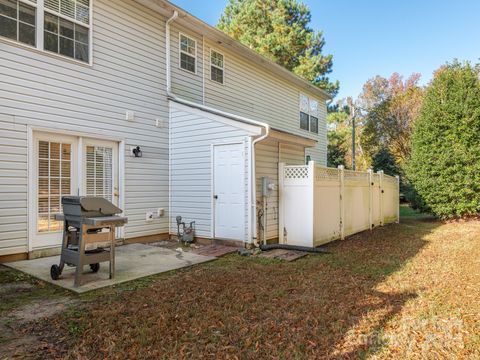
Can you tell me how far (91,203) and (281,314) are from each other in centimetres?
271

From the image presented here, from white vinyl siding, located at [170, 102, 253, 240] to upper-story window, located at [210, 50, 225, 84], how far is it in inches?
85.3

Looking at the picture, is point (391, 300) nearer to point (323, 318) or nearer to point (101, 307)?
point (323, 318)

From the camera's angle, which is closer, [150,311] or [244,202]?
[150,311]

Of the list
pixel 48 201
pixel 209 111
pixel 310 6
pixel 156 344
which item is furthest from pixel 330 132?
pixel 156 344

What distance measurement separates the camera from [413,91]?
22844mm

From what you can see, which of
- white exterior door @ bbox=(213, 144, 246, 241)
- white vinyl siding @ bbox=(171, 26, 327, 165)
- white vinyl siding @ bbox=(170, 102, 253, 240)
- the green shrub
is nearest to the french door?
white vinyl siding @ bbox=(170, 102, 253, 240)

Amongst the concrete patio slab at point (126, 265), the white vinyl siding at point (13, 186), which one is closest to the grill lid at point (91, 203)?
the concrete patio slab at point (126, 265)

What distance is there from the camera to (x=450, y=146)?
11016 mm

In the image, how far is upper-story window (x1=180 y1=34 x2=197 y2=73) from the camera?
832cm

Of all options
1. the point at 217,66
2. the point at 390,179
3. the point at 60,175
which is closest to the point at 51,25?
the point at 60,175

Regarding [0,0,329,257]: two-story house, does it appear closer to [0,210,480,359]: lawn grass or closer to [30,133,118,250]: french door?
[30,133,118,250]: french door

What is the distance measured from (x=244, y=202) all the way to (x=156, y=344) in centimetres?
410

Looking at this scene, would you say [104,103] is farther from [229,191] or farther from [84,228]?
[84,228]

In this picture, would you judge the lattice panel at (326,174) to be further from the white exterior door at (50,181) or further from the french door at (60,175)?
the white exterior door at (50,181)
